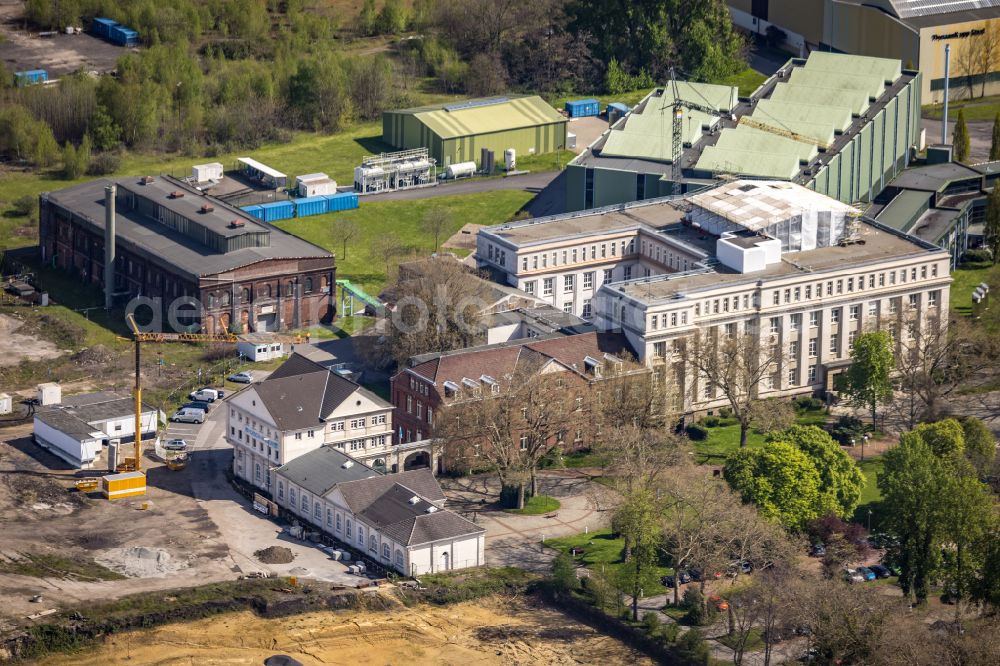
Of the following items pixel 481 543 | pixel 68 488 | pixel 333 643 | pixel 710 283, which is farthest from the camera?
pixel 710 283

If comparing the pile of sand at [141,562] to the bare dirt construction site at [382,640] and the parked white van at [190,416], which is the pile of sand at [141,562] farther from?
the parked white van at [190,416]

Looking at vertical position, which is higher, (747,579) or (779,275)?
(779,275)

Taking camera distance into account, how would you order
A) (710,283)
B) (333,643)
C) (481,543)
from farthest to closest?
(710,283) → (481,543) → (333,643)

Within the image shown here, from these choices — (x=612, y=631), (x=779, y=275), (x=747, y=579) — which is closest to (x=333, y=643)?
(x=612, y=631)

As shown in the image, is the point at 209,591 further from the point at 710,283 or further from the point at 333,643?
the point at 710,283

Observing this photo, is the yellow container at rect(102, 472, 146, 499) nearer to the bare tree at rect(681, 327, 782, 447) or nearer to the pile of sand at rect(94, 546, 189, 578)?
the pile of sand at rect(94, 546, 189, 578)

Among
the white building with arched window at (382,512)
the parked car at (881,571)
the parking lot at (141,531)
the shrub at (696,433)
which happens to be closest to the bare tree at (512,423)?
the white building with arched window at (382,512)

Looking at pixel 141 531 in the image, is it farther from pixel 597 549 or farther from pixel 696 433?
pixel 696 433

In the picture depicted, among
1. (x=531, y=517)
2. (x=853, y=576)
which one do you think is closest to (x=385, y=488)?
(x=531, y=517)
